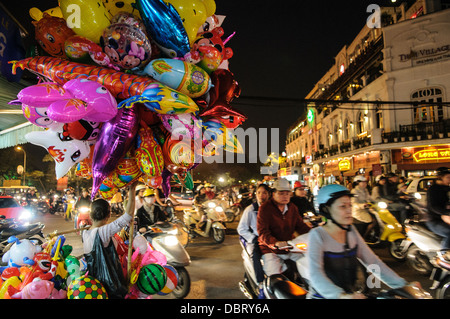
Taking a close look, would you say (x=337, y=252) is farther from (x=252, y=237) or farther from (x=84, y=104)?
(x=84, y=104)

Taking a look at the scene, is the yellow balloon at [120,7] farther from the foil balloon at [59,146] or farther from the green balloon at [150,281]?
the green balloon at [150,281]

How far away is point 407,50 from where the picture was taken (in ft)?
71.1

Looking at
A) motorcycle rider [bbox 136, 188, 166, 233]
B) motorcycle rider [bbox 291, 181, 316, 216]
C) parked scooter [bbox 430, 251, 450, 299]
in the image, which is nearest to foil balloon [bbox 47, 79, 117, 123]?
motorcycle rider [bbox 136, 188, 166, 233]

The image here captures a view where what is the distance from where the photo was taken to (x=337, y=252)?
7.70 ft

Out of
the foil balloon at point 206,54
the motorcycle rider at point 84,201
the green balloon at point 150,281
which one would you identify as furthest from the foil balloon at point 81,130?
the motorcycle rider at point 84,201

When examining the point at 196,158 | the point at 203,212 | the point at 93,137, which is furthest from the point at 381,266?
the point at 203,212

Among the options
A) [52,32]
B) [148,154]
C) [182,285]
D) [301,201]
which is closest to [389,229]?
[301,201]

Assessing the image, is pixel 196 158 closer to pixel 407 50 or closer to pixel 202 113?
pixel 202 113

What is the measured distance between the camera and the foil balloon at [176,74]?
8.40 feet

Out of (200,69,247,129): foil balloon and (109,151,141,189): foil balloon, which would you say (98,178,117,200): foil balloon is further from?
(200,69,247,129): foil balloon

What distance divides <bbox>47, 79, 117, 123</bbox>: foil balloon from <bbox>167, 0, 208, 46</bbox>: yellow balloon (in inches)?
40.4

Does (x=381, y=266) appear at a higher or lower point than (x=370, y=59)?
lower

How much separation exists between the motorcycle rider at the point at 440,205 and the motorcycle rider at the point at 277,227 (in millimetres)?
Answer: 2695
